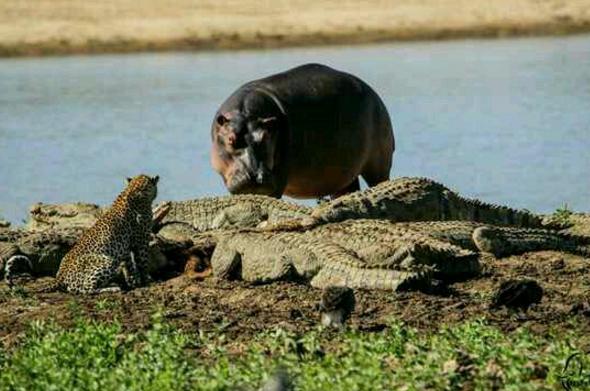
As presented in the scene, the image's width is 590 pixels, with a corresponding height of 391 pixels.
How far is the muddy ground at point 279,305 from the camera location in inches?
353

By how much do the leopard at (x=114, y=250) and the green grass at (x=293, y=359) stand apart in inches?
53.6

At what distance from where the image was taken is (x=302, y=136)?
14.2m

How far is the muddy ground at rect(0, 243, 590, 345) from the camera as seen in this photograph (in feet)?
29.4

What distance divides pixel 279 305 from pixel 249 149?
163 inches

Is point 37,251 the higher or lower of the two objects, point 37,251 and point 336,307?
the lower

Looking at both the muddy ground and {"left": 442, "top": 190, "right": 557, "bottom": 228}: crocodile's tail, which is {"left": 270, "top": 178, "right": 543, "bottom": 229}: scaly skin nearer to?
{"left": 442, "top": 190, "right": 557, "bottom": 228}: crocodile's tail

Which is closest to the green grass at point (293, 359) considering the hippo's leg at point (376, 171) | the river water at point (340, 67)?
the hippo's leg at point (376, 171)

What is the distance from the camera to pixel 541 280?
402 inches

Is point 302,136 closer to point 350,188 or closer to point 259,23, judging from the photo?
point 350,188

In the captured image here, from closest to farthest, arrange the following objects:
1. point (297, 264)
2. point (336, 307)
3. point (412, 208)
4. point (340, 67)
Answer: point (336, 307) < point (297, 264) < point (412, 208) < point (340, 67)

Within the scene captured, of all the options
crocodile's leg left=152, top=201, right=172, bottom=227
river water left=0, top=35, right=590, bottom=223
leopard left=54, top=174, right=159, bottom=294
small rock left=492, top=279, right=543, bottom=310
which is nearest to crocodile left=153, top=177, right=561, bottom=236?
crocodile's leg left=152, top=201, right=172, bottom=227

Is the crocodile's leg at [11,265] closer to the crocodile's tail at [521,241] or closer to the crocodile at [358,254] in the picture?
the crocodile at [358,254]

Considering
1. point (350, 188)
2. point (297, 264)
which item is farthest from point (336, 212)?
point (350, 188)

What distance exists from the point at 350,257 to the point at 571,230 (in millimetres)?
2641
